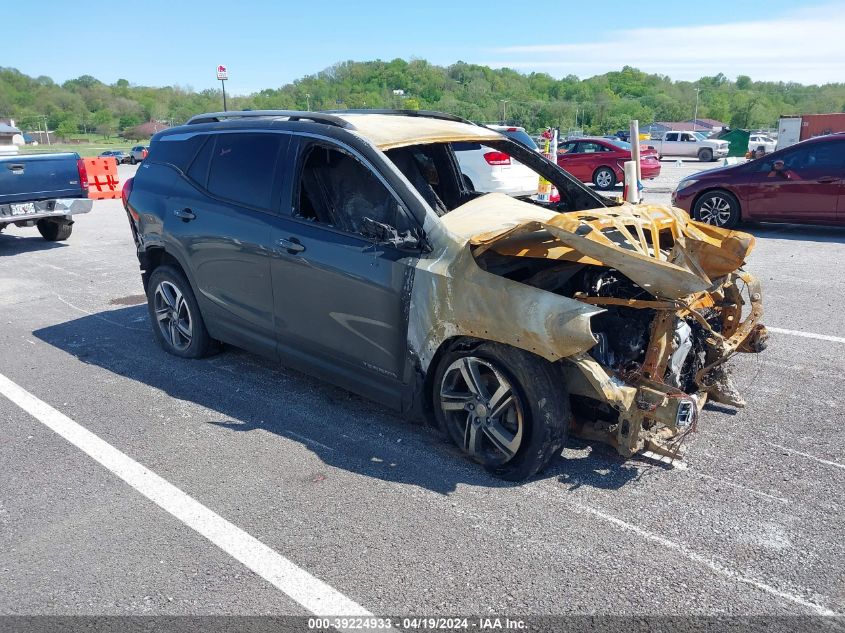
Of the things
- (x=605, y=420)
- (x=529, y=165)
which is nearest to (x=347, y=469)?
(x=605, y=420)

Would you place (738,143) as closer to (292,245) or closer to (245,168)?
(245,168)

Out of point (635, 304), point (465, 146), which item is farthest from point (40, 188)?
point (635, 304)

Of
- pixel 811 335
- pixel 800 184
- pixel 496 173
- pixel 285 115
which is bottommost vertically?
pixel 811 335

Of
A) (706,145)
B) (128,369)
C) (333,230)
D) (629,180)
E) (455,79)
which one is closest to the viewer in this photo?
(333,230)

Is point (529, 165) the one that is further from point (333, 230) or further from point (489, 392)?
point (489, 392)

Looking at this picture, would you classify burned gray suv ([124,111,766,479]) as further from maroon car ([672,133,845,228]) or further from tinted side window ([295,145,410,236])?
maroon car ([672,133,845,228])

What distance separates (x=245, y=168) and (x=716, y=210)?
8820 mm

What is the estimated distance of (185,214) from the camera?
5398 mm

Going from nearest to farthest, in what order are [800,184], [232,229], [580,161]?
[232,229]
[800,184]
[580,161]

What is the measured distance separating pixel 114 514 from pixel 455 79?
13203 cm

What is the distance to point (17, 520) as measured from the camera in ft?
11.9

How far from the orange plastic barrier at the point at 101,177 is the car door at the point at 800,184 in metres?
16.5

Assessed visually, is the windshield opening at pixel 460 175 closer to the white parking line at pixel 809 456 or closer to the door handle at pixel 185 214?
the door handle at pixel 185 214

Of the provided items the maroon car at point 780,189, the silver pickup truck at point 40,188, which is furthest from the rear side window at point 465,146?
the silver pickup truck at point 40,188
